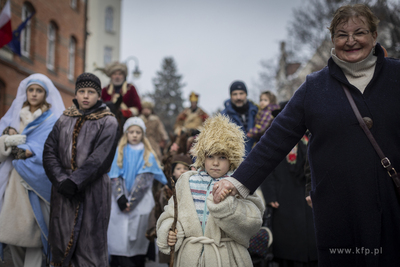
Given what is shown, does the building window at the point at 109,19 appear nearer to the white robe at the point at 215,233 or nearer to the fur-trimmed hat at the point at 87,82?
the fur-trimmed hat at the point at 87,82

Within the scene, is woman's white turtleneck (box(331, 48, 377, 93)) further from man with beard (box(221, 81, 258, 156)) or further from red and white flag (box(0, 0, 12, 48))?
red and white flag (box(0, 0, 12, 48))

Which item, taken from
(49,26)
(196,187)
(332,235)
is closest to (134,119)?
(196,187)

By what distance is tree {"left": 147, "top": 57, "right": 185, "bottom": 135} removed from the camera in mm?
45438

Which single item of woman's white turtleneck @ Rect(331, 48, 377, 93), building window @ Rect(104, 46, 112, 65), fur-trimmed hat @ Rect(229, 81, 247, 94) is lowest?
woman's white turtleneck @ Rect(331, 48, 377, 93)

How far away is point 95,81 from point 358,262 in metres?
3.57

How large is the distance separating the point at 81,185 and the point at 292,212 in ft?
9.72

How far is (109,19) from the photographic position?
4528cm

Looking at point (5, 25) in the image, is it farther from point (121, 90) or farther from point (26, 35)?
point (26, 35)

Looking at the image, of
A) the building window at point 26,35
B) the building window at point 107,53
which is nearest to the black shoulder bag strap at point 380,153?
the building window at point 26,35

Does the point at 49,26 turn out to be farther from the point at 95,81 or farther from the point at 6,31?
the point at 95,81

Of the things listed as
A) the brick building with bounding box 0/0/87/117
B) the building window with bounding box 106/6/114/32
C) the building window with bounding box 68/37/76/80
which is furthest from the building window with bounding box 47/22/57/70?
the building window with bounding box 106/6/114/32

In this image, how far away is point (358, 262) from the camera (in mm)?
2475

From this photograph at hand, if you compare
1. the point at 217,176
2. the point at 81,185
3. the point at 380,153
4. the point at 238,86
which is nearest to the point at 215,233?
the point at 217,176

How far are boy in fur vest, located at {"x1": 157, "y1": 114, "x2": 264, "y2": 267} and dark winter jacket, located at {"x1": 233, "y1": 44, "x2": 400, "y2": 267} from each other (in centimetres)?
75
